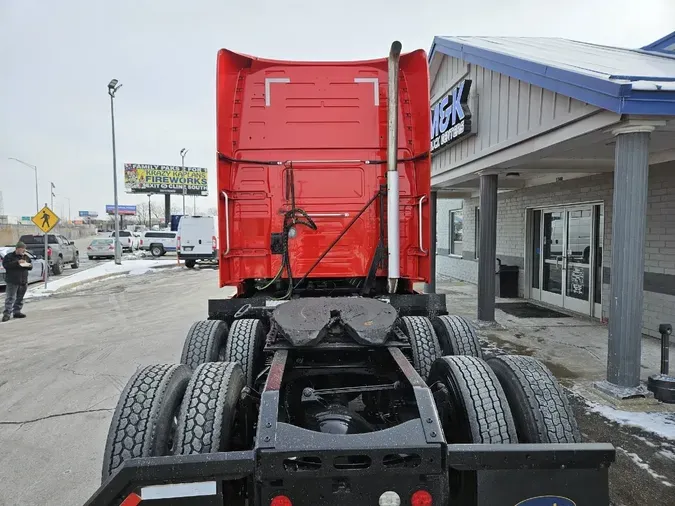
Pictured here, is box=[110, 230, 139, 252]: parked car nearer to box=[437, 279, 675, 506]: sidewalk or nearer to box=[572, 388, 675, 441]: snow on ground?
box=[437, 279, 675, 506]: sidewalk

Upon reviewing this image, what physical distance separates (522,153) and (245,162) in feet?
14.0

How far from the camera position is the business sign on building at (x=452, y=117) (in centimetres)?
845

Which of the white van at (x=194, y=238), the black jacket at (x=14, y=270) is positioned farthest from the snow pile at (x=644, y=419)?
the white van at (x=194, y=238)

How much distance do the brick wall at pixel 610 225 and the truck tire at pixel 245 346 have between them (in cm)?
644

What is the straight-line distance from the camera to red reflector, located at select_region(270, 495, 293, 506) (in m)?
1.69

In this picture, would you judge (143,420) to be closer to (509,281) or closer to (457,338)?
(457,338)

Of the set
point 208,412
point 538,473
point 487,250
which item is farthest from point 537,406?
point 487,250

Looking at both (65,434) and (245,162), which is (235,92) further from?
(65,434)

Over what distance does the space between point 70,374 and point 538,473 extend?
5.86 metres

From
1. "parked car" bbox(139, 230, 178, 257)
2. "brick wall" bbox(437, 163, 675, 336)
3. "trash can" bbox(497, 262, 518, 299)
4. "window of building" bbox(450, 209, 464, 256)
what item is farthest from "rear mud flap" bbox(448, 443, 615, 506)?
"parked car" bbox(139, 230, 178, 257)

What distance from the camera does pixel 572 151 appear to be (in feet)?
20.5

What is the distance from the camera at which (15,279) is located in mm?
9797

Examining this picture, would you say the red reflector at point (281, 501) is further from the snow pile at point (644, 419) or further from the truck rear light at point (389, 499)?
the snow pile at point (644, 419)

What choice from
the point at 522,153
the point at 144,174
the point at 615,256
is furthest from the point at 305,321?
the point at 144,174
